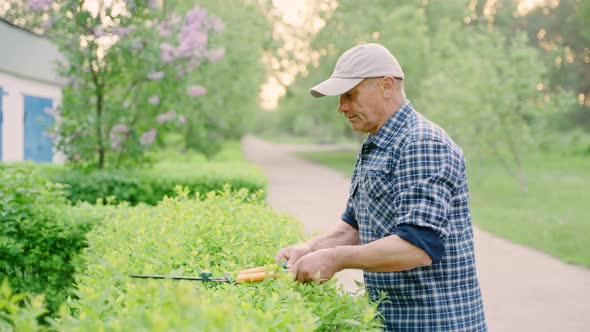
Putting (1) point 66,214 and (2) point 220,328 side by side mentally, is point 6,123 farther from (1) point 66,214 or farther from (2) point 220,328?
(2) point 220,328

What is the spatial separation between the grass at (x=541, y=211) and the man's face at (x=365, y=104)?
7.33 metres

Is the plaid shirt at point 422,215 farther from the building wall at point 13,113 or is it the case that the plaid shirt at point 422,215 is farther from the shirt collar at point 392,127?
the building wall at point 13,113

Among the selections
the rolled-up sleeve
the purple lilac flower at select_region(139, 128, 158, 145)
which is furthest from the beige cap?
the purple lilac flower at select_region(139, 128, 158, 145)

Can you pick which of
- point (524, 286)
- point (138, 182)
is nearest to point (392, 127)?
point (524, 286)

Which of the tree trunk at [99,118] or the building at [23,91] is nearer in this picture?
the tree trunk at [99,118]

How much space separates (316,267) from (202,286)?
497 millimetres

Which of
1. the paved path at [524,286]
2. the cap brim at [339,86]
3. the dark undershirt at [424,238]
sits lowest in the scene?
the paved path at [524,286]

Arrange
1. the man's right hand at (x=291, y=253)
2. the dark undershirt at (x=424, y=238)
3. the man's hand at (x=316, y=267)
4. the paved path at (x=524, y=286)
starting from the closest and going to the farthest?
the dark undershirt at (x=424, y=238), the man's hand at (x=316, y=267), the man's right hand at (x=291, y=253), the paved path at (x=524, y=286)

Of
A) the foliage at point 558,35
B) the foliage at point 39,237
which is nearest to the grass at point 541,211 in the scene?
the foliage at point 39,237

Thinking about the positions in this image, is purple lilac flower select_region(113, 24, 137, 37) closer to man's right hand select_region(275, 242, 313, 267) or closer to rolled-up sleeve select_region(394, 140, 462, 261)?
man's right hand select_region(275, 242, 313, 267)

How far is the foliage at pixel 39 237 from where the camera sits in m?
5.47

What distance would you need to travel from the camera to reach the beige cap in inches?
102

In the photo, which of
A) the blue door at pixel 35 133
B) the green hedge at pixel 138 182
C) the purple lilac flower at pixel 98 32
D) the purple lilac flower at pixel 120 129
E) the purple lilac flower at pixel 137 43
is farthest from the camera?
the blue door at pixel 35 133

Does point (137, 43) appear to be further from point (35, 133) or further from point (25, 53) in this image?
point (35, 133)
